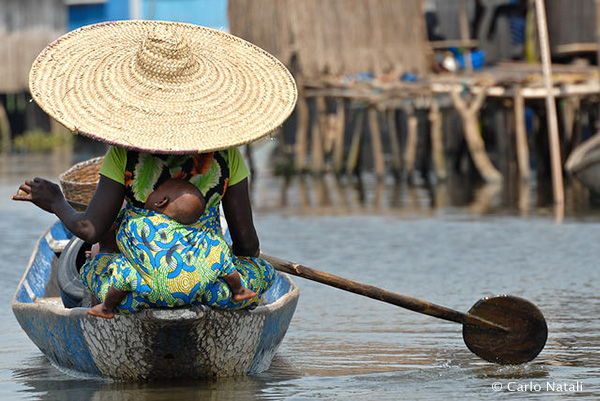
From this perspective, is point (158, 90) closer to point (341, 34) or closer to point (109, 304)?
point (109, 304)

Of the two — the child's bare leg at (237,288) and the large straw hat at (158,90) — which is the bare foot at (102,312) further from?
the large straw hat at (158,90)

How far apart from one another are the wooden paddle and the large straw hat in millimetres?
1043

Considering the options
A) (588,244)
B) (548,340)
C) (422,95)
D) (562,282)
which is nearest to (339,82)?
(422,95)

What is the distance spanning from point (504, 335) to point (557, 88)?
10126 millimetres

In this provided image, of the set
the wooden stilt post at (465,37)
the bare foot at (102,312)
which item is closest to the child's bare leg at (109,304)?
the bare foot at (102,312)

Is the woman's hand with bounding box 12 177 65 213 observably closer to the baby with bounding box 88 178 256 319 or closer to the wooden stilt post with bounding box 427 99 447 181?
the baby with bounding box 88 178 256 319

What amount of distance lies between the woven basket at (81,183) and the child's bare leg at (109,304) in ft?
4.29

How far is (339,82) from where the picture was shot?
59.1 feet

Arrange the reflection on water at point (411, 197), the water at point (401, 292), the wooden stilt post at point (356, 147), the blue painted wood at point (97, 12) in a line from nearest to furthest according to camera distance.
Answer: the water at point (401, 292) → the reflection on water at point (411, 197) → the wooden stilt post at point (356, 147) → the blue painted wood at point (97, 12)

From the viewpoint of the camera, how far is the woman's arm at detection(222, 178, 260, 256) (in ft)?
16.8

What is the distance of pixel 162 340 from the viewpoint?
5145 millimetres

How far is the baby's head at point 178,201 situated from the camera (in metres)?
4.91

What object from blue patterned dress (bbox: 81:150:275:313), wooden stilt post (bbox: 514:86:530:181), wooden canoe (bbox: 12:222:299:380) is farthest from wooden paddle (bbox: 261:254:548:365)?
wooden stilt post (bbox: 514:86:530:181)

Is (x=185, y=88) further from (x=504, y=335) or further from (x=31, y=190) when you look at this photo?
(x=504, y=335)
